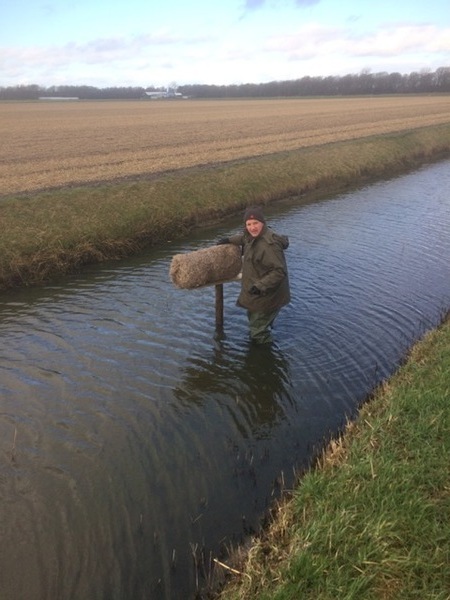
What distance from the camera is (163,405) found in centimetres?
808

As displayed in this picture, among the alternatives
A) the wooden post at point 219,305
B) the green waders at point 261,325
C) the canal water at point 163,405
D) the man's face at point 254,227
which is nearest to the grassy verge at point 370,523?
the canal water at point 163,405

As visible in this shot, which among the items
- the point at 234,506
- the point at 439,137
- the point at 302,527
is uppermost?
the point at 439,137

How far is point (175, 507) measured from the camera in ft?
19.7

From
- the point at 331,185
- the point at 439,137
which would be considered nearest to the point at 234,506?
the point at 331,185

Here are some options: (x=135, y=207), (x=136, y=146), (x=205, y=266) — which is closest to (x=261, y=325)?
(x=205, y=266)

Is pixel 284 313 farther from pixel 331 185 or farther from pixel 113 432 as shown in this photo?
pixel 331 185

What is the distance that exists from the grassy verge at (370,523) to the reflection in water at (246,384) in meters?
1.59

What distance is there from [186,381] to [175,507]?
294cm

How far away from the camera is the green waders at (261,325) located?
9609 mm

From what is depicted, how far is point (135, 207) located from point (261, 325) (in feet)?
30.4

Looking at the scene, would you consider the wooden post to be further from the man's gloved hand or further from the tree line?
the tree line

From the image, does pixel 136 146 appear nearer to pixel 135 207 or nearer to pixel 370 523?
pixel 135 207

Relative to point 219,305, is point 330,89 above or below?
above

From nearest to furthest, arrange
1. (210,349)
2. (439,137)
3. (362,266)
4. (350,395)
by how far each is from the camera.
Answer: (350,395), (210,349), (362,266), (439,137)
